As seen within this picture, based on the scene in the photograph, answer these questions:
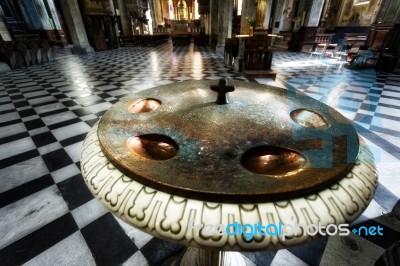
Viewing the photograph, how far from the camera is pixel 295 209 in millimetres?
470

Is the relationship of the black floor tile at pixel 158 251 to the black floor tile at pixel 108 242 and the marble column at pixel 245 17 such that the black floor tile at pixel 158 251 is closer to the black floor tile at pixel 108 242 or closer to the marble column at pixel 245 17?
the black floor tile at pixel 108 242

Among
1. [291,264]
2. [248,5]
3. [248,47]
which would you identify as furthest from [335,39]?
[291,264]

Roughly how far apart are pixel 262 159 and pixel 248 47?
4788 mm

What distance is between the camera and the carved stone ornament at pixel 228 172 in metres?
0.47

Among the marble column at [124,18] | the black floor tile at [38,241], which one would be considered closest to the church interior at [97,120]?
the black floor tile at [38,241]

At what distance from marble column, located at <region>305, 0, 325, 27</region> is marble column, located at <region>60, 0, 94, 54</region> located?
11.2 m

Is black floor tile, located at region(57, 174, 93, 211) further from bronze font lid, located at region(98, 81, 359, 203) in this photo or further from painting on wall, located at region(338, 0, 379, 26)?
painting on wall, located at region(338, 0, 379, 26)

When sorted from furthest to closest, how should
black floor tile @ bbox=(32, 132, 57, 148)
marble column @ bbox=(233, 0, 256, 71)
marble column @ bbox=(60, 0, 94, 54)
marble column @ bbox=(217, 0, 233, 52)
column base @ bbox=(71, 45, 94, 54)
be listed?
marble column @ bbox=(217, 0, 233, 52)
column base @ bbox=(71, 45, 94, 54)
marble column @ bbox=(60, 0, 94, 54)
marble column @ bbox=(233, 0, 256, 71)
black floor tile @ bbox=(32, 132, 57, 148)

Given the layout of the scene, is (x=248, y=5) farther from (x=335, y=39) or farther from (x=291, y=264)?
(x=335, y=39)

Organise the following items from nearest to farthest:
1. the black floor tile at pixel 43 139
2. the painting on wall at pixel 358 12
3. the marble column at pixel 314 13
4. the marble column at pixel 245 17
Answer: the black floor tile at pixel 43 139 → the marble column at pixel 245 17 → the marble column at pixel 314 13 → the painting on wall at pixel 358 12

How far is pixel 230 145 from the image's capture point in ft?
2.24

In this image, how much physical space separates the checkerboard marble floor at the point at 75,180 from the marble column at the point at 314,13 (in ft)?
23.2

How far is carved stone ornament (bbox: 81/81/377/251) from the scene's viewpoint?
18.4 inches

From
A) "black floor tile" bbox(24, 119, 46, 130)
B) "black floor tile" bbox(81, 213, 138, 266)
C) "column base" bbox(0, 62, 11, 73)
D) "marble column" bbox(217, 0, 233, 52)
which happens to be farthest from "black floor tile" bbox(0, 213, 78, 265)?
"marble column" bbox(217, 0, 233, 52)
